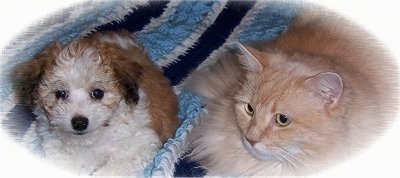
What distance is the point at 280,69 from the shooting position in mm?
1991

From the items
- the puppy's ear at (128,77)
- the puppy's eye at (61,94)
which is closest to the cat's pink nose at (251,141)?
the puppy's ear at (128,77)

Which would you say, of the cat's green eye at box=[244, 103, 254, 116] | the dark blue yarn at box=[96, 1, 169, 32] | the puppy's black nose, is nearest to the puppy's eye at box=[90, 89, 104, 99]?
the puppy's black nose

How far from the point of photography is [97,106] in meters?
2.17

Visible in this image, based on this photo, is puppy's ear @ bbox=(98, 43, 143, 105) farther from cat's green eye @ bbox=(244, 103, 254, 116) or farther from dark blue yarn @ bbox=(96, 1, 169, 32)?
dark blue yarn @ bbox=(96, 1, 169, 32)

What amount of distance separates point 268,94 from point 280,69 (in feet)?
0.39

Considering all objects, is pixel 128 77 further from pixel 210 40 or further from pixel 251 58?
pixel 210 40

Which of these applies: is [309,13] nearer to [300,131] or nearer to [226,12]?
[226,12]

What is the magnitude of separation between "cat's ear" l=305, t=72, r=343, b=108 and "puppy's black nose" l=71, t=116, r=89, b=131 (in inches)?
33.8

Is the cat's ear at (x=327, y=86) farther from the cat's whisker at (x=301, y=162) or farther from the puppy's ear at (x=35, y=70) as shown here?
the puppy's ear at (x=35, y=70)

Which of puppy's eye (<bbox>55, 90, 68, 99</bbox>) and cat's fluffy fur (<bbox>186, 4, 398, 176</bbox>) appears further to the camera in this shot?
puppy's eye (<bbox>55, 90, 68, 99</bbox>)

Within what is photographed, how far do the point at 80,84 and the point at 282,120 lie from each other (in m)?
0.81

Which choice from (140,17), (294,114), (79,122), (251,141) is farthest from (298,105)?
(140,17)

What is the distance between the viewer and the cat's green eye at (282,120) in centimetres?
189

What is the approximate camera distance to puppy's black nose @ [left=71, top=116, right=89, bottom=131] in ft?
7.02
